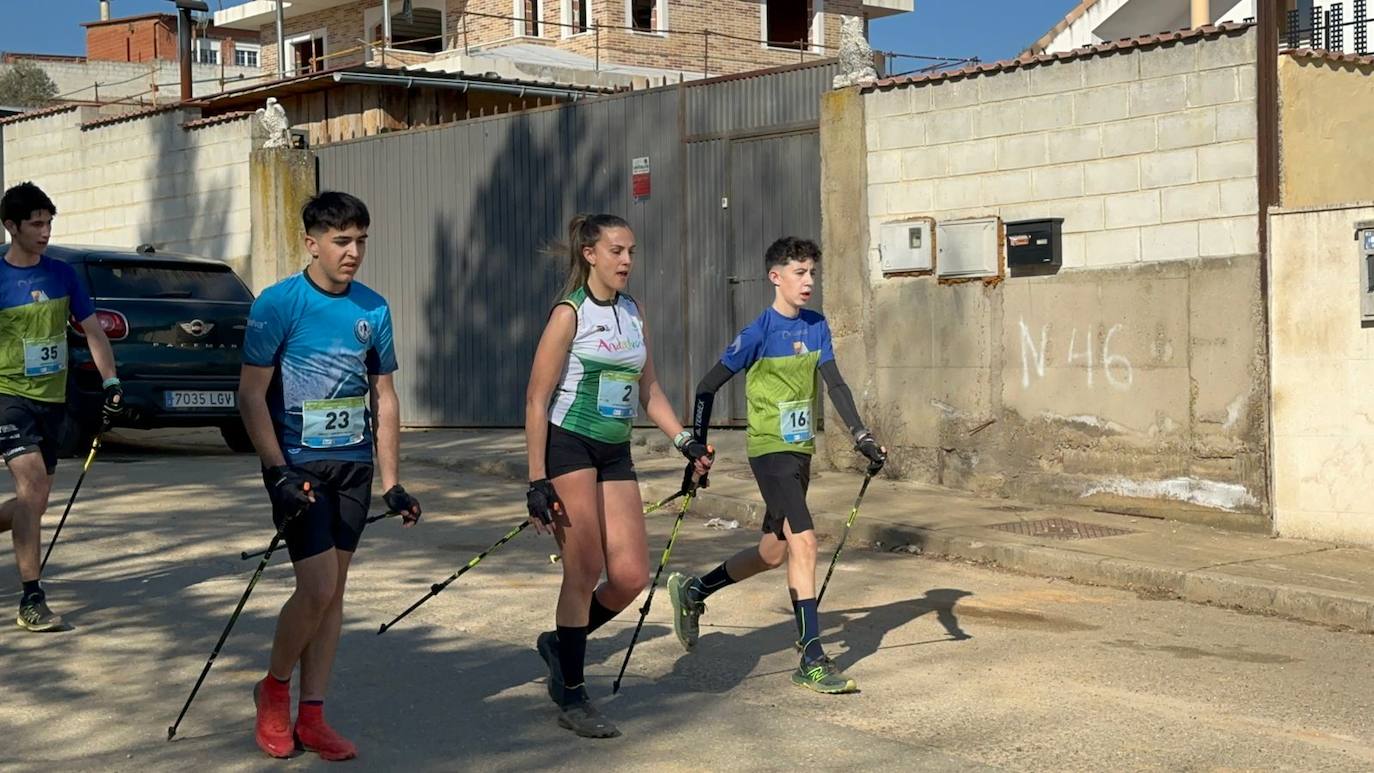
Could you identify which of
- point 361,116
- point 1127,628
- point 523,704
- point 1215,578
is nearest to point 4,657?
point 523,704

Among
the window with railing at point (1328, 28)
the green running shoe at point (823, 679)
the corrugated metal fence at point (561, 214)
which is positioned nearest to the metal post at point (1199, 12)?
the window with railing at point (1328, 28)

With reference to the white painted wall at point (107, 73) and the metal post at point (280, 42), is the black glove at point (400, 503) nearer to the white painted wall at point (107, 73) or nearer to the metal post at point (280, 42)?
the metal post at point (280, 42)

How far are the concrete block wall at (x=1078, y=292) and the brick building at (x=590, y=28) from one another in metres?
20.8

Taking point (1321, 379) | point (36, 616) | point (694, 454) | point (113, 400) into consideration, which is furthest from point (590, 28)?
point (694, 454)

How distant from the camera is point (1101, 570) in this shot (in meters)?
9.72

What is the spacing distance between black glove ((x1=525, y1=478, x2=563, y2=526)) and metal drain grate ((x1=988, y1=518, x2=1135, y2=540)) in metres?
5.24

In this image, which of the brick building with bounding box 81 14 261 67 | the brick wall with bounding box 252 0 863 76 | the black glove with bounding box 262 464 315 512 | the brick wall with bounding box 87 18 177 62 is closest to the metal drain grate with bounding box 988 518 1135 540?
the black glove with bounding box 262 464 315 512

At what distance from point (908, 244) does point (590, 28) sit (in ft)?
78.0

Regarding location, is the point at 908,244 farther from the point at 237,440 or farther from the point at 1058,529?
the point at 237,440

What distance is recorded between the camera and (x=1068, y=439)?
11.9 meters

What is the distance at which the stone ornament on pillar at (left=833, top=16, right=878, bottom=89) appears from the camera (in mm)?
13273

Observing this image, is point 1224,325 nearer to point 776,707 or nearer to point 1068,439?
point 1068,439

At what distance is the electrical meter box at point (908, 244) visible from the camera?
41.7ft

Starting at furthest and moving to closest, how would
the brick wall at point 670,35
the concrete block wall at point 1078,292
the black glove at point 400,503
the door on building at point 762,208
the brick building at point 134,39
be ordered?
the brick building at point 134,39, the brick wall at point 670,35, the door on building at point 762,208, the concrete block wall at point 1078,292, the black glove at point 400,503
